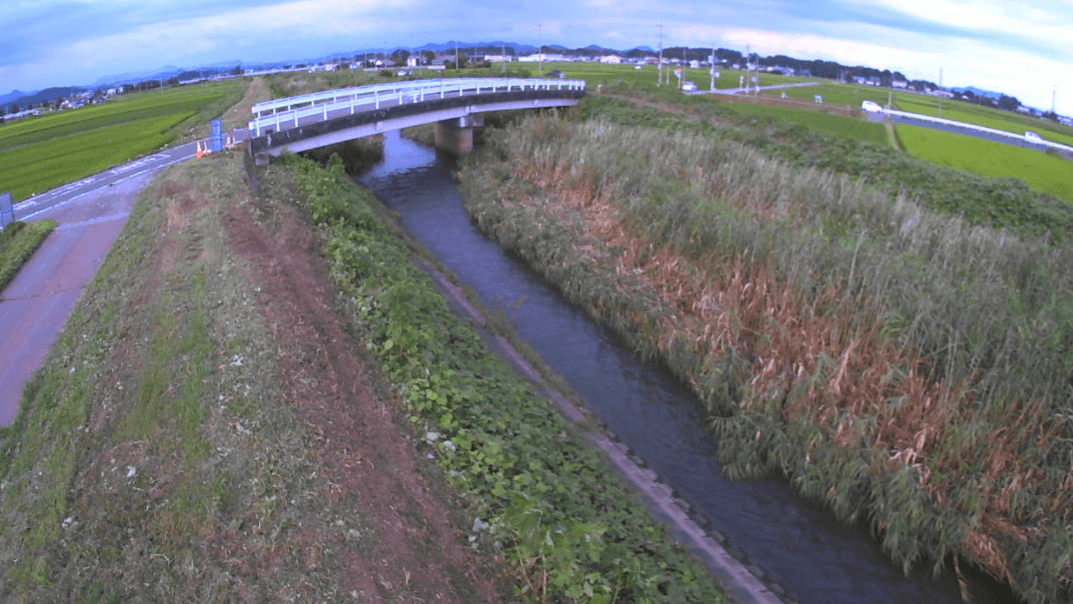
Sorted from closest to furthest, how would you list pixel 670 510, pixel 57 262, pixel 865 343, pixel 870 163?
pixel 670 510, pixel 865 343, pixel 57 262, pixel 870 163

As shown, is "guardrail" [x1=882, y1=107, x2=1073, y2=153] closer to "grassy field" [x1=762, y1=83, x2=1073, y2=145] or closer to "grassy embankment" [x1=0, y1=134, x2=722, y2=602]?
"grassy field" [x1=762, y1=83, x2=1073, y2=145]

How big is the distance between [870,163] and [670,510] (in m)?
22.5

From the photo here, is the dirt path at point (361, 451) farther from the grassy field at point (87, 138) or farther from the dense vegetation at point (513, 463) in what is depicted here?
the grassy field at point (87, 138)

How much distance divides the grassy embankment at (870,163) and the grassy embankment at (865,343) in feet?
12.7

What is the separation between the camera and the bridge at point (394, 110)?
82.6ft

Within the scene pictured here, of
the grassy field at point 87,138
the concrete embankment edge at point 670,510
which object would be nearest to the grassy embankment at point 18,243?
the grassy field at point 87,138

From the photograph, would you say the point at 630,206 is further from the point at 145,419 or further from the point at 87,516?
the point at 87,516

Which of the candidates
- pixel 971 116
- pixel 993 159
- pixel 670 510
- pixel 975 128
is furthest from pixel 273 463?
pixel 971 116

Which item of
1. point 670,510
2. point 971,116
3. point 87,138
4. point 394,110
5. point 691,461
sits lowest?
point 691,461

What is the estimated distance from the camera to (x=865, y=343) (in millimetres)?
12555

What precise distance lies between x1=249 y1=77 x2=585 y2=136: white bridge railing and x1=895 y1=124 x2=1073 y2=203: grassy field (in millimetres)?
21328

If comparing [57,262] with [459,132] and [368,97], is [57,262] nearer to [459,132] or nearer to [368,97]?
[368,97]

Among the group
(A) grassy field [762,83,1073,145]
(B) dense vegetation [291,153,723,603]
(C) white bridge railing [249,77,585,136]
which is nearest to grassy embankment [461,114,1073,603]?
(B) dense vegetation [291,153,723,603]

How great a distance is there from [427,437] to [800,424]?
263 inches
